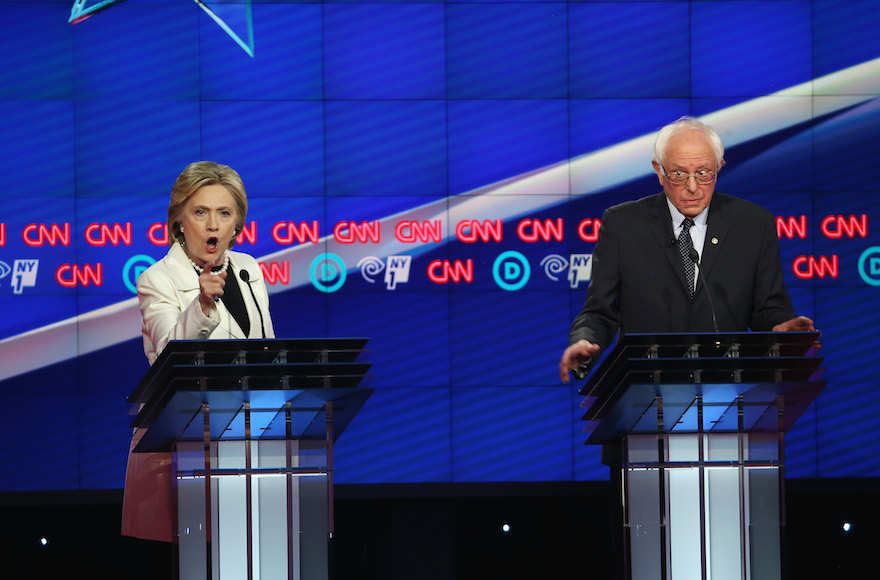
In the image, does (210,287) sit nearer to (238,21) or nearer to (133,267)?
(133,267)

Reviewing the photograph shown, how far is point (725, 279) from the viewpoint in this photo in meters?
3.25

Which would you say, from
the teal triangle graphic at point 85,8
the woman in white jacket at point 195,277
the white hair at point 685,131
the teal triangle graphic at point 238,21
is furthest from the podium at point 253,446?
the teal triangle graphic at point 85,8

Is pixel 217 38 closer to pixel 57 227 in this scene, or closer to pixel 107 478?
pixel 57 227

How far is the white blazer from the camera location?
316cm

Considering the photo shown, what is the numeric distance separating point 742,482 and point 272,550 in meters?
1.14

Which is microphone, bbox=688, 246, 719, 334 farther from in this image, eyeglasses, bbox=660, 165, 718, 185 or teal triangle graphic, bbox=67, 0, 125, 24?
teal triangle graphic, bbox=67, 0, 125, 24

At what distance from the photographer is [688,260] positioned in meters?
3.28

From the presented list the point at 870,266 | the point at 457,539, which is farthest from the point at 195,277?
the point at 870,266

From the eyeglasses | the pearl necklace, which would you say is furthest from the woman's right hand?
the eyeglasses

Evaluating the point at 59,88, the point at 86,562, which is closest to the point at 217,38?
the point at 59,88

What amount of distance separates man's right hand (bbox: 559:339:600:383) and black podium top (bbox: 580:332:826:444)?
7cm

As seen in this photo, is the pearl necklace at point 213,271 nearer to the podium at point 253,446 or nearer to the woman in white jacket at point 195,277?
the woman in white jacket at point 195,277

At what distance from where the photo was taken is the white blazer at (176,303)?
10.4 ft

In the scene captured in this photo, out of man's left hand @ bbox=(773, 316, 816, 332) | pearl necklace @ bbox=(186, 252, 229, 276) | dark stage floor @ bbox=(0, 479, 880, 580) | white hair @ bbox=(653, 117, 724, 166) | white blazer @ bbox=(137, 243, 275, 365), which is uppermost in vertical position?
white hair @ bbox=(653, 117, 724, 166)
